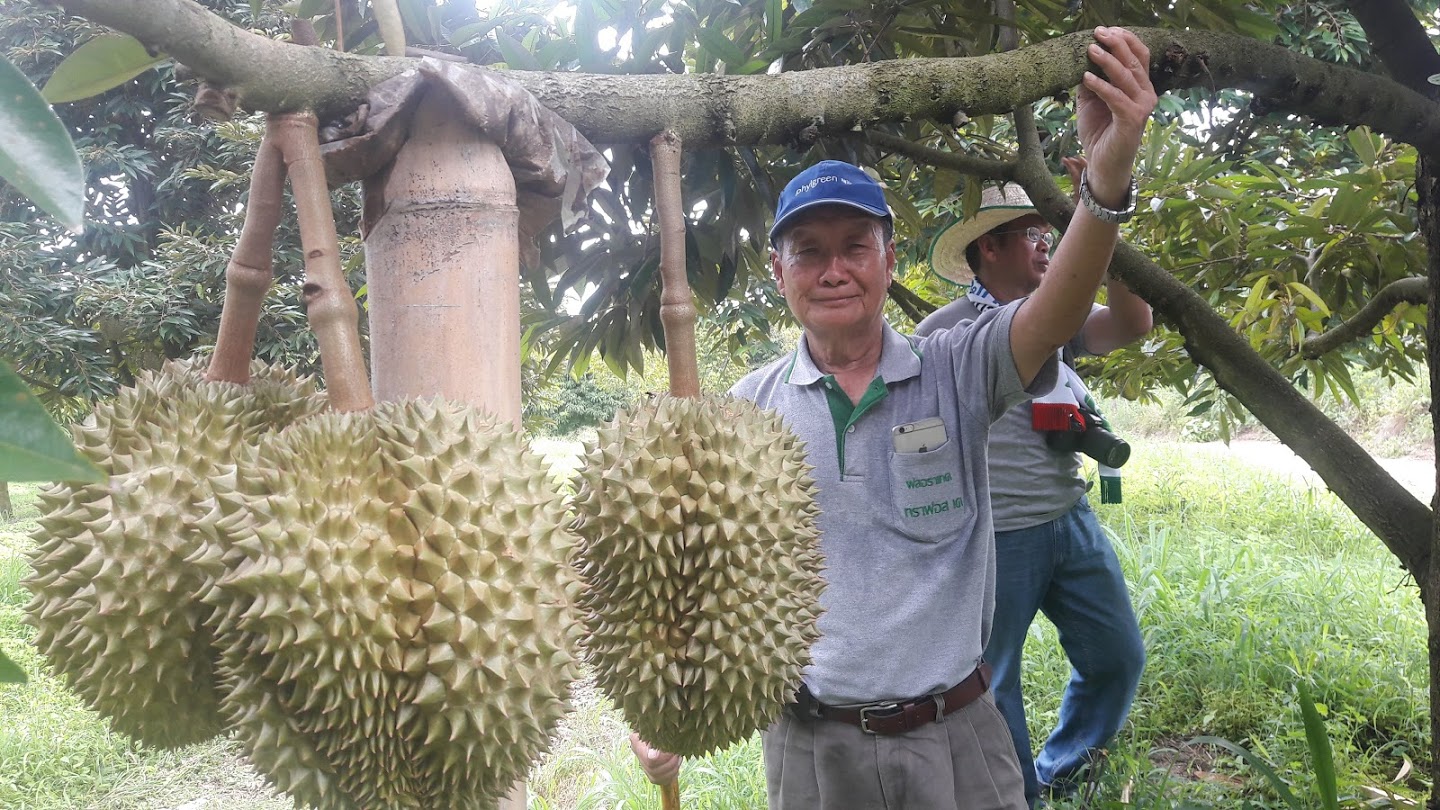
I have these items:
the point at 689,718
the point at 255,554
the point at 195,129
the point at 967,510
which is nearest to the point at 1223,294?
the point at 967,510

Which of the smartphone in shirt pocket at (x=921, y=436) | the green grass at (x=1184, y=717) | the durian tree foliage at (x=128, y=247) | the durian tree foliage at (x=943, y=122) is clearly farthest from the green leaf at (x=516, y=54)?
the durian tree foliage at (x=128, y=247)

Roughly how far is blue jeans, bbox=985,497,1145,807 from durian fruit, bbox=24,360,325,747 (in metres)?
2.55

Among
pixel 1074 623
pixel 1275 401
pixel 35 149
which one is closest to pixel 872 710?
pixel 1275 401

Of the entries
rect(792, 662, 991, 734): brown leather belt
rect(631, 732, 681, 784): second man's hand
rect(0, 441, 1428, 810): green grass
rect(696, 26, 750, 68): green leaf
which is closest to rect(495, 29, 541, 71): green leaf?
rect(696, 26, 750, 68): green leaf

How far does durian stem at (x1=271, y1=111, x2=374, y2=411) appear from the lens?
655 mm

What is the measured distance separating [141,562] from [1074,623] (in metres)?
3.01

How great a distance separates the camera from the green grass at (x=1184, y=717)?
2.95 m

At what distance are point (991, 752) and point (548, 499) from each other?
4.99ft

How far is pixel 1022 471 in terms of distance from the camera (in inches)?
111

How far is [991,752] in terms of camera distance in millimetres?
1834

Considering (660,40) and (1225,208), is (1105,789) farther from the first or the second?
(660,40)

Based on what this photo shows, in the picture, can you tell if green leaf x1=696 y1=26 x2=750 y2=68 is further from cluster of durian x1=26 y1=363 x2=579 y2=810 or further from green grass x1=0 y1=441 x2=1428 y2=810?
green grass x1=0 y1=441 x2=1428 y2=810

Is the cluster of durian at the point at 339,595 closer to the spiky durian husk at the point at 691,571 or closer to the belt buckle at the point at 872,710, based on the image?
the spiky durian husk at the point at 691,571

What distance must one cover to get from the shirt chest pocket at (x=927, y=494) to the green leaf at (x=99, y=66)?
138cm
